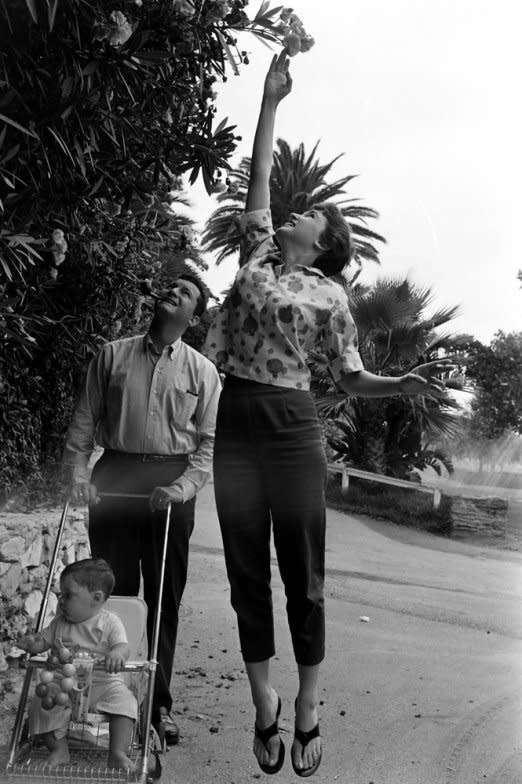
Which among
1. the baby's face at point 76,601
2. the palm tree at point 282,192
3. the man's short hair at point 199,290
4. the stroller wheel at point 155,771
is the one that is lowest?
the stroller wheel at point 155,771

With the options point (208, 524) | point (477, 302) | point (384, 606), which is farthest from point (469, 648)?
point (208, 524)

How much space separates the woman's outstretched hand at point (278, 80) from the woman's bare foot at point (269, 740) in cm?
157

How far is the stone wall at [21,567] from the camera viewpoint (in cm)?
434

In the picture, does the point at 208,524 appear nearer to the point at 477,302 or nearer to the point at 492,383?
the point at 492,383

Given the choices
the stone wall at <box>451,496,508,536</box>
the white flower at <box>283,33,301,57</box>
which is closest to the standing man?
the white flower at <box>283,33,301,57</box>

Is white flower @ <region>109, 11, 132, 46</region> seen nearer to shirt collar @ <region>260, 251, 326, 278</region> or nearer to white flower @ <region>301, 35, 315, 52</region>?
white flower @ <region>301, 35, 315, 52</region>

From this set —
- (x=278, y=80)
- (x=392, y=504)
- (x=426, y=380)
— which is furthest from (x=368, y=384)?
(x=392, y=504)

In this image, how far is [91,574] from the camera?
240cm

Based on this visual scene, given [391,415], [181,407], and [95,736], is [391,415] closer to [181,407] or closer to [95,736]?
[181,407]

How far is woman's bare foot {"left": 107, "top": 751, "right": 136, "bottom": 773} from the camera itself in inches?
91.0

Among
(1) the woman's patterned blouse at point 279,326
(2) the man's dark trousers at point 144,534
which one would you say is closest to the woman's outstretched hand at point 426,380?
(1) the woman's patterned blouse at point 279,326

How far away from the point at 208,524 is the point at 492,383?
4771 millimetres

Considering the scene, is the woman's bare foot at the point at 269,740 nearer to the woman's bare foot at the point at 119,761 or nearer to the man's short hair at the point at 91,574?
the woman's bare foot at the point at 119,761

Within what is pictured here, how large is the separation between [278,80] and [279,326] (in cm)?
66
